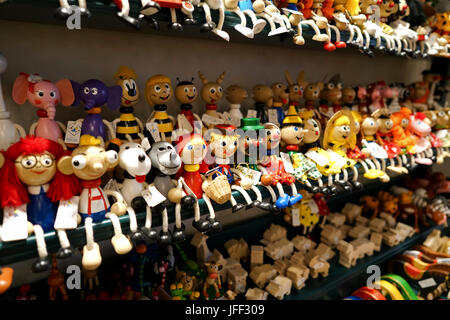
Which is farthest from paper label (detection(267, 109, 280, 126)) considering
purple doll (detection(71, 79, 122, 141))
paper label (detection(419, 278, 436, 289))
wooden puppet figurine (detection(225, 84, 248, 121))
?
paper label (detection(419, 278, 436, 289))

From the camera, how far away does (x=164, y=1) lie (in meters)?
0.74

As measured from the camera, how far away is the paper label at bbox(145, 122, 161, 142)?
38.5 inches

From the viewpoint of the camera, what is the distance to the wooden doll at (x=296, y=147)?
3.81 ft

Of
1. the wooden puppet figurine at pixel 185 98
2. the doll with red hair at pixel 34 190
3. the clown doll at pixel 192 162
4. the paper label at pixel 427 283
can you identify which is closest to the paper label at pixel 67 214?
the doll with red hair at pixel 34 190

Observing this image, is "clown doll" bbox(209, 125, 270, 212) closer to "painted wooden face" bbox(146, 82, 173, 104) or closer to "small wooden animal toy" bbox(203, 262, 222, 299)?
"painted wooden face" bbox(146, 82, 173, 104)

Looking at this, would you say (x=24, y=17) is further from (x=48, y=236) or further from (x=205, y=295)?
(x=205, y=295)

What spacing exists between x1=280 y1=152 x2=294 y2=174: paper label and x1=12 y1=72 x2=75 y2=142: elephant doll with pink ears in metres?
0.74

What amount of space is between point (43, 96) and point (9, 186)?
256 mm

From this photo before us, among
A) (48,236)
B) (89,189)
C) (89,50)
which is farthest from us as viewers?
(89,50)

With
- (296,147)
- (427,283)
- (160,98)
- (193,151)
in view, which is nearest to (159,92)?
(160,98)

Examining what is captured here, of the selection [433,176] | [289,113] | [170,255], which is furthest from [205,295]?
[433,176]

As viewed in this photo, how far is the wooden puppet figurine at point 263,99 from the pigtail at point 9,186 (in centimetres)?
89

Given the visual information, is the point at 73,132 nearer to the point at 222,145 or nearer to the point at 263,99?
the point at 222,145

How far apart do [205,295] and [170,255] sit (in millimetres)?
220
